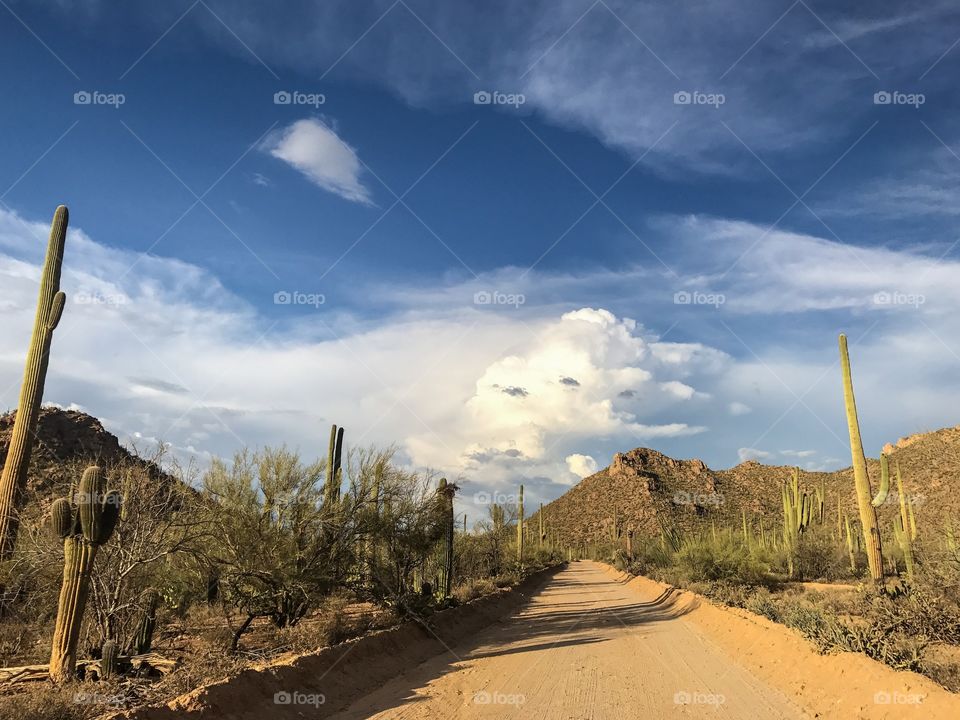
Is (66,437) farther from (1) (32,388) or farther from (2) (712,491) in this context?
(2) (712,491)

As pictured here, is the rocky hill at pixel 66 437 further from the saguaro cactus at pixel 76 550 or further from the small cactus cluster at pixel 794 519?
the small cactus cluster at pixel 794 519

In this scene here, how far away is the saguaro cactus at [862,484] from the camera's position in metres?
19.6

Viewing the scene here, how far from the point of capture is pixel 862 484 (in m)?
20.3

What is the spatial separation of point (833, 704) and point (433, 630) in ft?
29.5

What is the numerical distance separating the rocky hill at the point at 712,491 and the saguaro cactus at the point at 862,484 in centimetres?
2405

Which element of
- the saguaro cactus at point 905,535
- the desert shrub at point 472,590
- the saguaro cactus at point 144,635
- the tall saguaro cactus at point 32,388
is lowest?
the desert shrub at point 472,590

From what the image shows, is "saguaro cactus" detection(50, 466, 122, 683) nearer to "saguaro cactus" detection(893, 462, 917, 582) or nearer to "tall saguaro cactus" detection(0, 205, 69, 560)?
"tall saguaro cactus" detection(0, 205, 69, 560)

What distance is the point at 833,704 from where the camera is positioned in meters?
9.41

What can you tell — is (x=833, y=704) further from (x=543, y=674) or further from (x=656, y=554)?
(x=656, y=554)

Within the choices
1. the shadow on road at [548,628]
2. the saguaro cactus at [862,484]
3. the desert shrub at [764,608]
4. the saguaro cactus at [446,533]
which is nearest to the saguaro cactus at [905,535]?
the saguaro cactus at [862,484]

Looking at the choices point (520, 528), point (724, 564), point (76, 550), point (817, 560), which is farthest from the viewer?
point (520, 528)

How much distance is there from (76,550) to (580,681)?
8.33m

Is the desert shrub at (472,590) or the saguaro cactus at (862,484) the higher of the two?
the saguaro cactus at (862,484)

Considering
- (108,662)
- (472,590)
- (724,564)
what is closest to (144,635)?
(108,662)
